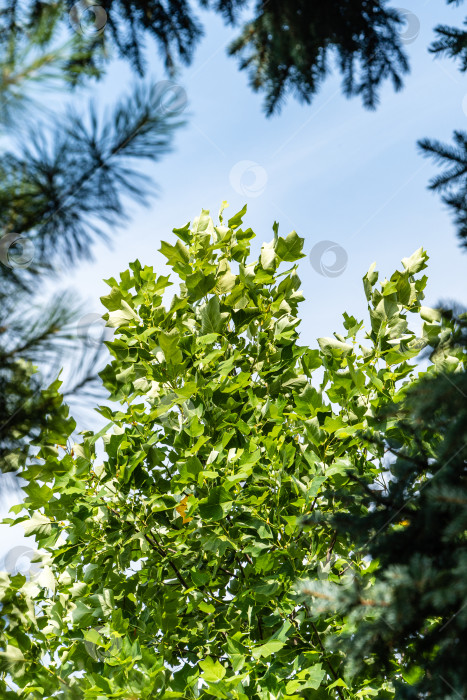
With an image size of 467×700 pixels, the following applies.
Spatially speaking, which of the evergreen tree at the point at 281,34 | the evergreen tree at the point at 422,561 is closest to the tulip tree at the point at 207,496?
the evergreen tree at the point at 422,561

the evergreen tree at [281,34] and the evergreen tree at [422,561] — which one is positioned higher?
the evergreen tree at [281,34]

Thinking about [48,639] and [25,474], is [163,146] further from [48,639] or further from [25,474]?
[48,639]

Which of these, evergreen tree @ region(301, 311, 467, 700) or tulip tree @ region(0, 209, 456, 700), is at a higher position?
tulip tree @ region(0, 209, 456, 700)

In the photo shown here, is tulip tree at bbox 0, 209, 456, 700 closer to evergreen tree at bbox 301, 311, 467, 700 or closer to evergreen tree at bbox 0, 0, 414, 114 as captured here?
evergreen tree at bbox 301, 311, 467, 700

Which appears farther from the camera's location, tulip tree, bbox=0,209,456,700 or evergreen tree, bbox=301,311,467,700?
tulip tree, bbox=0,209,456,700

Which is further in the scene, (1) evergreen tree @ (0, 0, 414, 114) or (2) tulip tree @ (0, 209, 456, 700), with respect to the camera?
(2) tulip tree @ (0, 209, 456, 700)

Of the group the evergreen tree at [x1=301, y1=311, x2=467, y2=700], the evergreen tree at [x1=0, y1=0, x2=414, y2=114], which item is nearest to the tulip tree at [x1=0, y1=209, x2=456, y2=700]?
the evergreen tree at [x1=301, y1=311, x2=467, y2=700]

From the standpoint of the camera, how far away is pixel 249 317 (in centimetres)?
348

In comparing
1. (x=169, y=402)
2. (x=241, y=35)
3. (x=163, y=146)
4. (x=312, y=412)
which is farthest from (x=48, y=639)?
(x=241, y=35)

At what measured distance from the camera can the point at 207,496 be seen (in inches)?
105

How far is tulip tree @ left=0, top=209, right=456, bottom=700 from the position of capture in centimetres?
268

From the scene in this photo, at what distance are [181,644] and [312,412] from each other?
1.29 metres

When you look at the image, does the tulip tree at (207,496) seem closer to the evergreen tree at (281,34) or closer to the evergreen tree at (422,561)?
the evergreen tree at (422,561)

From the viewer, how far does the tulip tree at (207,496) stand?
268cm
